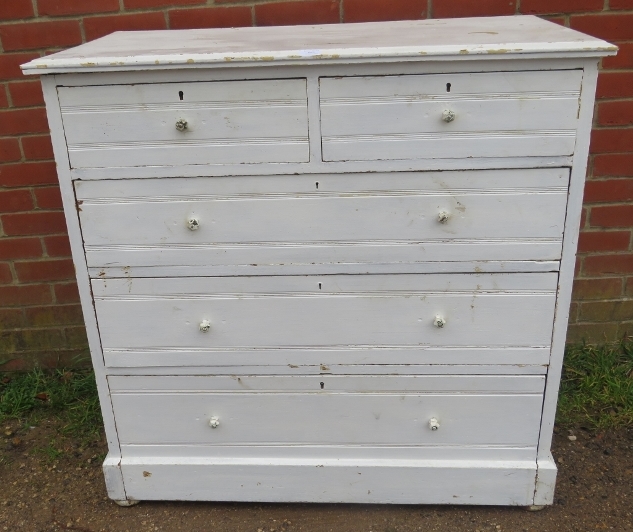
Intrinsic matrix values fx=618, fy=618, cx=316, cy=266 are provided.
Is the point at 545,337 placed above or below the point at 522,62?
below

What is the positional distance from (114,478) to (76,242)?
85 centimetres

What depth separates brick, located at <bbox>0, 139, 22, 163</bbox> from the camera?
2496 millimetres

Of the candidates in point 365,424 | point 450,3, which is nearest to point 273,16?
point 450,3

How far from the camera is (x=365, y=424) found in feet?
6.55

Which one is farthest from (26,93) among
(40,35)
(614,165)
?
(614,165)

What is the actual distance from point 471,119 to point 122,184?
964 mm

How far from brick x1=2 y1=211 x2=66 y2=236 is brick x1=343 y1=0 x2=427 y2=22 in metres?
1.45

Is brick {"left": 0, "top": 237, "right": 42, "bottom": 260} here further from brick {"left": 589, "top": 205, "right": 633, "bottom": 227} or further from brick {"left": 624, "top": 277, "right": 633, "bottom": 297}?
brick {"left": 624, "top": 277, "right": 633, "bottom": 297}

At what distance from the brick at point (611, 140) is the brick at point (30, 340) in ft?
8.01

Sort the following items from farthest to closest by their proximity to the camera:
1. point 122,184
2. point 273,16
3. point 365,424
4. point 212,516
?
point 273,16
point 212,516
point 365,424
point 122,184

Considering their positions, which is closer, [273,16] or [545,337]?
[545,337]

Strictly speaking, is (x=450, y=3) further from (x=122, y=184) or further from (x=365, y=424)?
(x=365, y=424)

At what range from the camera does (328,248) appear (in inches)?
69.7

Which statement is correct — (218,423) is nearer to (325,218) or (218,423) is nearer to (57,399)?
(325,218)
